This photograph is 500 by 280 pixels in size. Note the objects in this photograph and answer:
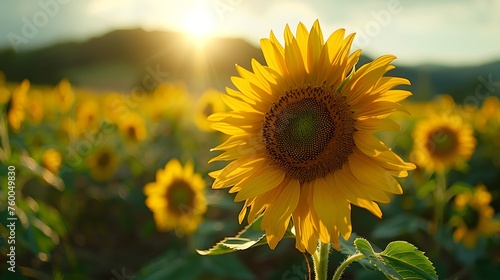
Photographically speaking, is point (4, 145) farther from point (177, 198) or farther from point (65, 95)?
point (65, 95)

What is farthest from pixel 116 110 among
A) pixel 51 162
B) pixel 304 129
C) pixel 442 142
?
pixel 304 129

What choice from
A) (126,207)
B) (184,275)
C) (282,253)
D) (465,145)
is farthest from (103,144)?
(465,145)

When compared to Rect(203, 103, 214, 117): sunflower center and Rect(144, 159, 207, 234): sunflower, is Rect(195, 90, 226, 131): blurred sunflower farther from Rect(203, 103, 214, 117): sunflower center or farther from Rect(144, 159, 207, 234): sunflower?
Rect(144, 159, 207, 234): sunflower

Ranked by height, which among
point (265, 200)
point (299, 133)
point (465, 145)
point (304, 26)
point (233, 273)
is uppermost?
point (304, 26)

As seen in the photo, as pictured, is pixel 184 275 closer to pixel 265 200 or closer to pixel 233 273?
pixel 233 273

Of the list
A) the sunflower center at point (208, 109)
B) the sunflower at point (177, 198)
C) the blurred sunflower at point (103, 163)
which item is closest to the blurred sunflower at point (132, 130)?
the blurred sunflower at point (103, 163)

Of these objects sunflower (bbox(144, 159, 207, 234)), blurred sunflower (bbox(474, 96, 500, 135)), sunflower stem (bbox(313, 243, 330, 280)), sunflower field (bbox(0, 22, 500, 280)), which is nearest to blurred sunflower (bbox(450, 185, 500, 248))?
sunflower field (bbox(0, 22, 500, 280))
